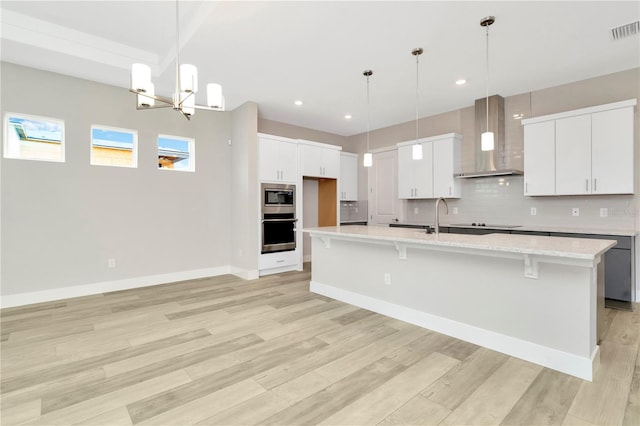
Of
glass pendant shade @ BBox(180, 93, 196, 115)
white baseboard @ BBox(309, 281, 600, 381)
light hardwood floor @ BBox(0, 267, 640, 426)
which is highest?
glass pendant shade @ BBox(180, 93, 196, 115)

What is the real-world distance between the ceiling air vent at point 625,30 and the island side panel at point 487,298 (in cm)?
255

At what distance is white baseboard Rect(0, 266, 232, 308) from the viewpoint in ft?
12.4

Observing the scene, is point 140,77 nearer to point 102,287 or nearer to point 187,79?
point 187,79

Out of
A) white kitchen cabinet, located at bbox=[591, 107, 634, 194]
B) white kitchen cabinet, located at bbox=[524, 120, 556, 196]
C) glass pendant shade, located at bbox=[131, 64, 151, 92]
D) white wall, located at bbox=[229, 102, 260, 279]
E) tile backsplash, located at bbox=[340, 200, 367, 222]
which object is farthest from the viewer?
tile backsplash, located at bbox=[340, 200, 367, 222]

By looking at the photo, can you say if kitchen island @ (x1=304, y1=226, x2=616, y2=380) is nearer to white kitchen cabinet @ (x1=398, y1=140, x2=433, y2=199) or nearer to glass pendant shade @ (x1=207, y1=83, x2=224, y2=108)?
glass pendant shade @ (x1=207, y1=83, x2=224, y2=108)

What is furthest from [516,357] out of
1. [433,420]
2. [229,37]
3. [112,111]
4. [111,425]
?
[112,111]

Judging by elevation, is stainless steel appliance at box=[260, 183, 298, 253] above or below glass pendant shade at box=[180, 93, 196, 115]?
below

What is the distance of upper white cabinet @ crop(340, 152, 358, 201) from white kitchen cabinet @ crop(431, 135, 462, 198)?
2.07m

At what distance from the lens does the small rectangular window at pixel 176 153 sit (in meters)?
4.93

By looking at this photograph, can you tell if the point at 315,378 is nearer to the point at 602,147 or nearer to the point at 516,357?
the point at 516,357

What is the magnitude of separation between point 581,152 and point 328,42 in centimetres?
351

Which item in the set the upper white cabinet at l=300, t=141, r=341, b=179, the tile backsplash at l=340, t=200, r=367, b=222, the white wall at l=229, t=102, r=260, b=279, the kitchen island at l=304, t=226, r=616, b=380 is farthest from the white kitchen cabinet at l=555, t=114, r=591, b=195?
the white wall at l=229, t=102, r=260, b=279

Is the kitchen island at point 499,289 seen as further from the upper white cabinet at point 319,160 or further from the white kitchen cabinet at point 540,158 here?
the upper white cabinet at point 319,160

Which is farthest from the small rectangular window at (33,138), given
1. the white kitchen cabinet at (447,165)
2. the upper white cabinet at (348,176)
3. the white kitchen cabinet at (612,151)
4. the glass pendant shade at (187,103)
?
the white kitchen cabinet at (612,151)
